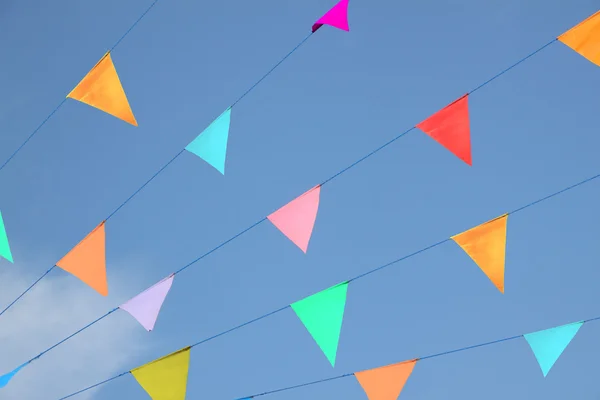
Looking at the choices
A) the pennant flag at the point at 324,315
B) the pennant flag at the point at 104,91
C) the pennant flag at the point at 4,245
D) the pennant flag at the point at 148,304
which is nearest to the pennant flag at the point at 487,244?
the pennant flag at the point at 324,315

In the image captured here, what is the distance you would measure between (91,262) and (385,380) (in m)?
2.04

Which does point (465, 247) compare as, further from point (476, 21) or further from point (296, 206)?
point (476, 21)

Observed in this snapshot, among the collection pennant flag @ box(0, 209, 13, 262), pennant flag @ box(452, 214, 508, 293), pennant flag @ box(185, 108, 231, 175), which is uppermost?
pennant flag @ box(0, 209, 13, 262)

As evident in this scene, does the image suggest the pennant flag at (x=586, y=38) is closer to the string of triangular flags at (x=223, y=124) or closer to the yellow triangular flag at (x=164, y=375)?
the string of triangular flags at (x=223, y=124)

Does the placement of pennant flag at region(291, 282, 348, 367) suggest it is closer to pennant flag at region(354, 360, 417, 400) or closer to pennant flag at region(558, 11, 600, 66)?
pennant flag at region(354, 360, 417, 400)

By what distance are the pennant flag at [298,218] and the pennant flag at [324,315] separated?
41 cm

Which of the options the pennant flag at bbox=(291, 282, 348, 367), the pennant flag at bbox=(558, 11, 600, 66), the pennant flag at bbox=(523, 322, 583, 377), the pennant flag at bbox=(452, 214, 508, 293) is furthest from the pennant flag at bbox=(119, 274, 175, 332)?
the pennant flag at bbox=(558, 11, 600, 66)

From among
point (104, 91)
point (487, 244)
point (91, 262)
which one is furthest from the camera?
point (91, 262)

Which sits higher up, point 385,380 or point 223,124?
point 223,124

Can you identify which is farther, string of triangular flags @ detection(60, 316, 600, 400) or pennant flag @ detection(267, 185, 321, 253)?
string of triangular flags @ detection(60, 316, 600, 400)

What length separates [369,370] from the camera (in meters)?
5.60

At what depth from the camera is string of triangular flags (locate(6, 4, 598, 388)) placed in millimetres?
5027

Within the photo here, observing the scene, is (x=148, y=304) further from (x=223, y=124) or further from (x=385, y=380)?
(x=385, y=380)

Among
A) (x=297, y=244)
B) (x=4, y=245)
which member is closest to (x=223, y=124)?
(x=297, y=244)
